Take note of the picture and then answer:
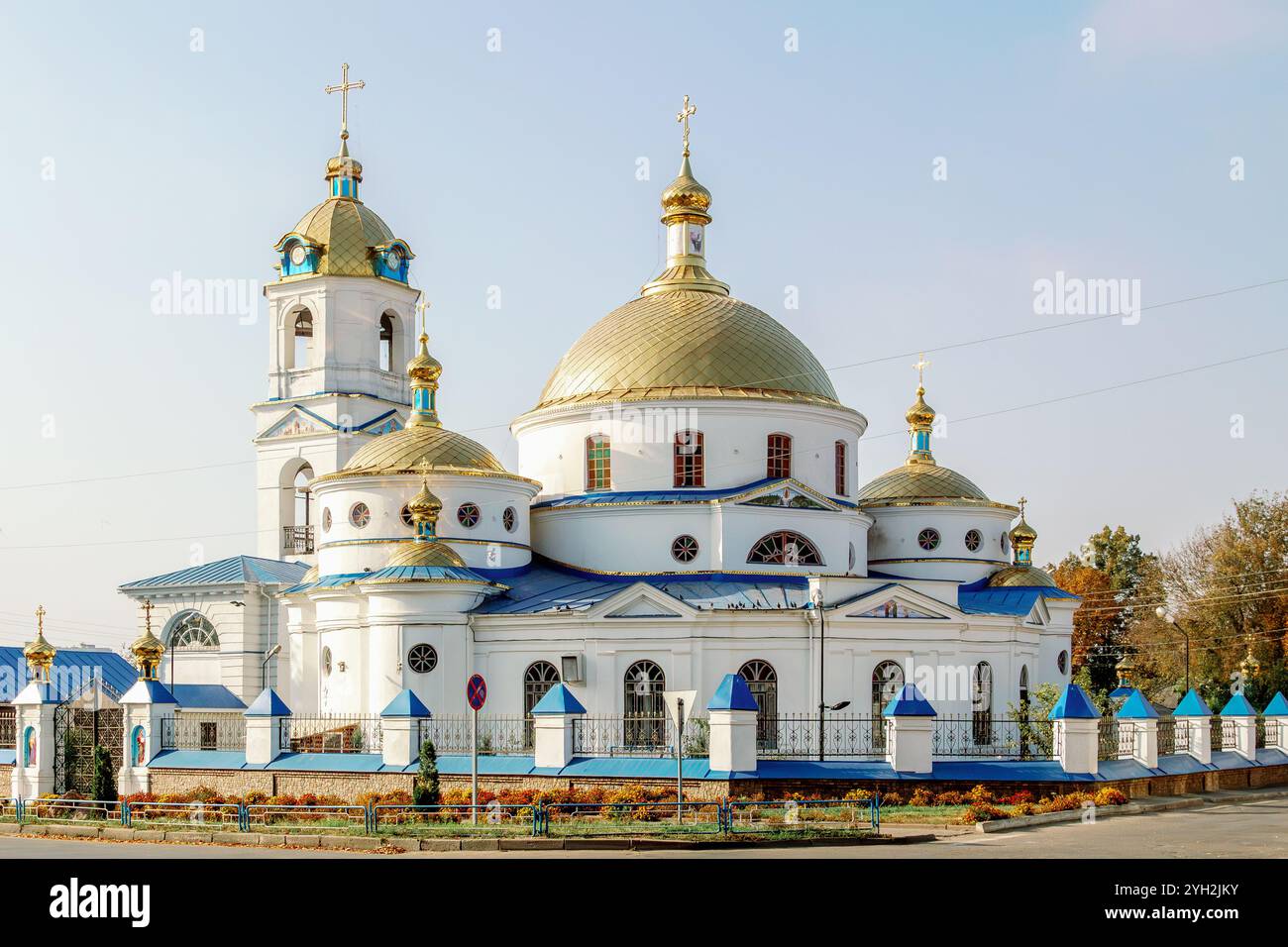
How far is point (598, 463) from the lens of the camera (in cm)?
3441

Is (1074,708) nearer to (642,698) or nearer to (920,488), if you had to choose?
(642,698)

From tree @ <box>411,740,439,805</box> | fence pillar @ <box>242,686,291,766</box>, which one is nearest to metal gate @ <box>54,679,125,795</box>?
fence pillar @ <box>242,686,291,766</box>

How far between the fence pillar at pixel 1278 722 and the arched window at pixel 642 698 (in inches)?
530

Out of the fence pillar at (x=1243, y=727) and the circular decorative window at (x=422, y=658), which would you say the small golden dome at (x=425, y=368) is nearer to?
the circular decorative window at (x=422, y=658)

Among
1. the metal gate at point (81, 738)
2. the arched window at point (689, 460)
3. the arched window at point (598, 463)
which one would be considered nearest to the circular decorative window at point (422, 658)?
the metal gate at point (81, 738)

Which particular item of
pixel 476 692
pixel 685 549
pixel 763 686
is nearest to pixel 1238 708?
pixel 763 686

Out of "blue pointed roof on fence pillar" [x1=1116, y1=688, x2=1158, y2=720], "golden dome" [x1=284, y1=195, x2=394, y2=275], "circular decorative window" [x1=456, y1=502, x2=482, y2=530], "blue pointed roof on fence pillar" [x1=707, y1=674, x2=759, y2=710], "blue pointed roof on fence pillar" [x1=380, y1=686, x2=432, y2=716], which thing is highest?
"golden dome" [x1=284, y1=195, x2=394, y2=275]

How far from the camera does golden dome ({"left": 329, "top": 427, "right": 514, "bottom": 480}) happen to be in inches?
1291

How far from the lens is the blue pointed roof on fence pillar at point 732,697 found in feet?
78.7

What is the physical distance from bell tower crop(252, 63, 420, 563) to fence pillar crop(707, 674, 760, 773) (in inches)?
712

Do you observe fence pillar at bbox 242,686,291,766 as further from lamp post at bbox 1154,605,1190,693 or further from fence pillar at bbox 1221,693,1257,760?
lamp post at bbox 1154,605,1190,693

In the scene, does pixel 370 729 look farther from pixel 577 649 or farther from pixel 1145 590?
pixel 1145 590

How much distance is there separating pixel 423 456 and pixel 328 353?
8.52m
